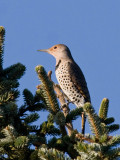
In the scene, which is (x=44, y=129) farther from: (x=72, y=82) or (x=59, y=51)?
(x=59, y=51)

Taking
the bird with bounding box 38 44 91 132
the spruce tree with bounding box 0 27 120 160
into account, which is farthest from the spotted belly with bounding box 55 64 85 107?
the spruce tree with bounding box 0 27 120 160

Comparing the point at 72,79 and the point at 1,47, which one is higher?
the point at 72,79

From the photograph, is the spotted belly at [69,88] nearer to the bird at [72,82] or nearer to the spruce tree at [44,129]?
the bird at [72,82]

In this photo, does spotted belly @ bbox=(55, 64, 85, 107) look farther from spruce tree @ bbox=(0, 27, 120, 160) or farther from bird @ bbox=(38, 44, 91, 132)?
spruce tree @ bbox=(0, 27, 120, 160)

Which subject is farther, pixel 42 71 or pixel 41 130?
pixel 41 130

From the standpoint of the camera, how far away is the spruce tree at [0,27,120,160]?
7.15 ft

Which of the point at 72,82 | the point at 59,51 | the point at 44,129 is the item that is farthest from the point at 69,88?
the point at 44,129

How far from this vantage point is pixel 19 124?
2766 mm

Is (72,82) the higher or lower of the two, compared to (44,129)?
higher

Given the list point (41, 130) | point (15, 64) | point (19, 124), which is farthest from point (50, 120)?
point (15, 64)

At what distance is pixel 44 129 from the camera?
2842 mm

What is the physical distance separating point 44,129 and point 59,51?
499 centimetres

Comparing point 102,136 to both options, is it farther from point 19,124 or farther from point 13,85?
point 13,85

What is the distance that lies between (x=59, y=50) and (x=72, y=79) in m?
1.23
